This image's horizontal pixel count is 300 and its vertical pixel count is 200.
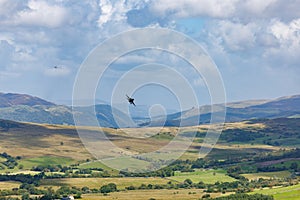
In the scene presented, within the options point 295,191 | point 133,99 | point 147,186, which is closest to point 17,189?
point 147,186

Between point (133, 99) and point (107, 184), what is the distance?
140362mm

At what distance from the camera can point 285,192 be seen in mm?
149375

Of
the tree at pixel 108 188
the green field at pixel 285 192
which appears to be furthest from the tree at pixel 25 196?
the green field at pixel 285 192

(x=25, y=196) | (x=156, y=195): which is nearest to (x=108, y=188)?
(x=156, y=195)

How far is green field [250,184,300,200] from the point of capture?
140m

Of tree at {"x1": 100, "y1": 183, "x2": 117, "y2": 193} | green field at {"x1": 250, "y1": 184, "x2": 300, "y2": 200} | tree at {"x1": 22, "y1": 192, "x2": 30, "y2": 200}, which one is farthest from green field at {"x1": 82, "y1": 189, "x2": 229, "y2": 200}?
tree at {"x1": 22, "y1": 192, "x2": 30, "y2": 200}

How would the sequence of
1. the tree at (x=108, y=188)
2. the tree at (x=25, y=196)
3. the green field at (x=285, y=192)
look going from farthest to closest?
the tree at (x=108, y=188) → the tree at (x=25, y=196) → the green field at (x=285, y=192)

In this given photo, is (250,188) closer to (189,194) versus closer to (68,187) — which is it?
(189,194)

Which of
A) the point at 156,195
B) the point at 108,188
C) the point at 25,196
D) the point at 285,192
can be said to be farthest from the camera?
the point at 108,188

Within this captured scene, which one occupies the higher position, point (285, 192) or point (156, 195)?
point (156, 195)

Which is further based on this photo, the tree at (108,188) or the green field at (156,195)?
the tree at (108,188)

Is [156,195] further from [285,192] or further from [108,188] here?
[285,192]

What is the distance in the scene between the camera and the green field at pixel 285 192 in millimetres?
140375

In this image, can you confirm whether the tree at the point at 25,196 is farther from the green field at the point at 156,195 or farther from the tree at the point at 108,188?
the tree at the point at 108,188
